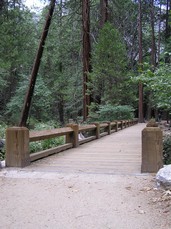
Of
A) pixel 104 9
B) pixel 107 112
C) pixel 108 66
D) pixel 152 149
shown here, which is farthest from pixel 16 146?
pixel 104 9

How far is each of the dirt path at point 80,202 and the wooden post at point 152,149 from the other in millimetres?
258

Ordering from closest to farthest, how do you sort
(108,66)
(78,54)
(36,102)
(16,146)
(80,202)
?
(80,202) → (16,146) → (108,66) → (78,54) → (36,102)

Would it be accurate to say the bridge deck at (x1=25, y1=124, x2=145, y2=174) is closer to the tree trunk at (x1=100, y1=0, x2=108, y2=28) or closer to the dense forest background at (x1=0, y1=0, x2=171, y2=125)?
the dense forest background at (x1=0, y1=0, x2=171, y2=125)

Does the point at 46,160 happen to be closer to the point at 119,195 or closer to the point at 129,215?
A: the point at 119,195

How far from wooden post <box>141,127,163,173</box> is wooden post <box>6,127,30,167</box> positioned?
7.32ft

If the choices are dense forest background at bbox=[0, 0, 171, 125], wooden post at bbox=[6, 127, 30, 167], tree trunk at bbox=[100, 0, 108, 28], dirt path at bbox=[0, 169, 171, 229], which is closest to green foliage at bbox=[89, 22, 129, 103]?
dense forest background at bbox=[0, 0, 171, 125]

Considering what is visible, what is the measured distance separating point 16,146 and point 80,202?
209cm

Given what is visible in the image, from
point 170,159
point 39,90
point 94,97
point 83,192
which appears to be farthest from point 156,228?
point 39,90

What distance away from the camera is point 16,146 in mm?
5508

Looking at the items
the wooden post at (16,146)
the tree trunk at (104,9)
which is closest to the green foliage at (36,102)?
the tree trunk at (104,9)

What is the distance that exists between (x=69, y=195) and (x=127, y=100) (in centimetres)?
2111

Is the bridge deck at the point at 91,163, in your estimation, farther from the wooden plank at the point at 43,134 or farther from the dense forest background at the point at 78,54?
the dense forest background at the point at 78,54

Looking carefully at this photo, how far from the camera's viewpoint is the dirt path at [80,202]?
3300 millimetres

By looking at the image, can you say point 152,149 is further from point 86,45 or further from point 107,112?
point 86,45
